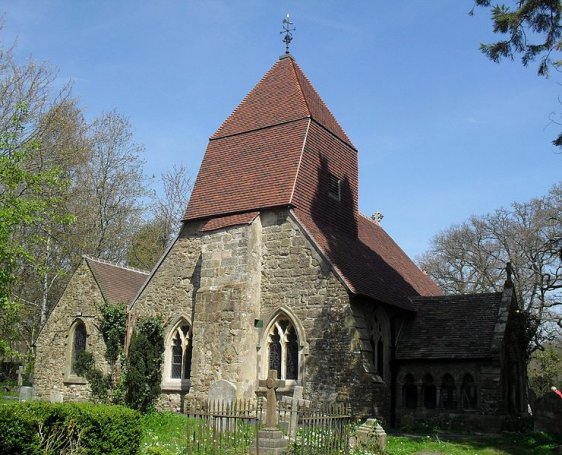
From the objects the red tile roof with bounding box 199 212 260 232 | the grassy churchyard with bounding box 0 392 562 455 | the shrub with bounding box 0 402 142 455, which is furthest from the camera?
A: the red tile roof with bounding box 199 212 260 232

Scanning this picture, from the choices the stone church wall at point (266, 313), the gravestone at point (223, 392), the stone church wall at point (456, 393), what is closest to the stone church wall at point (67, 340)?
the stone church wall at point (266, 313)

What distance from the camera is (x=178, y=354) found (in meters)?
21.2

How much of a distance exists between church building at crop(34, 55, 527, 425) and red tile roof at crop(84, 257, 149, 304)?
50 centimetres

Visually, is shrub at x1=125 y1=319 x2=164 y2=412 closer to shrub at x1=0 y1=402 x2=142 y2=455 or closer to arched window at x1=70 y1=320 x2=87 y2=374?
arched window at x1=70 y1=320 x2=87 y2=374

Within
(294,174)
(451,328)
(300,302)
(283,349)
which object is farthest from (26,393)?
(451,328)

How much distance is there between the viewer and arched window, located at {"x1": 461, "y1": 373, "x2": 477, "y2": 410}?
1870 cm

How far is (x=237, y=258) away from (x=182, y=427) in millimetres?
5048

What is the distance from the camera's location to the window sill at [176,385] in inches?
802

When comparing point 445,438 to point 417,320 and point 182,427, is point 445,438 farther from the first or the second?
point 182,427

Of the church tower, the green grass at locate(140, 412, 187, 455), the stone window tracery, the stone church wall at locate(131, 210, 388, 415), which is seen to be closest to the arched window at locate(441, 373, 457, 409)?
the stone church wall at locate(131, 210, 388, 415)

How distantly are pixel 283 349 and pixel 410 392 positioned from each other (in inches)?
173

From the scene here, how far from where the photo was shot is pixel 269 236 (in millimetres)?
19719

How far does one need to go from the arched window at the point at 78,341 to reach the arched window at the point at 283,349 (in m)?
8.75

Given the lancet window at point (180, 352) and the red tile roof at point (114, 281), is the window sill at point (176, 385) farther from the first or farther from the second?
the red tile roof at point (114, 281)
